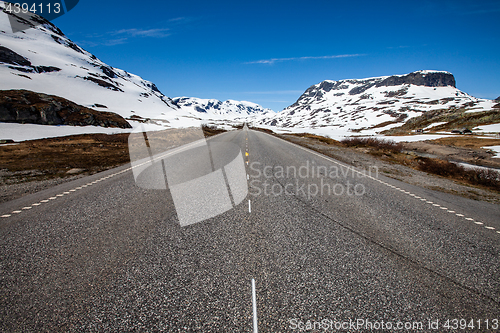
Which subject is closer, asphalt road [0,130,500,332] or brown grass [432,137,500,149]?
asphalt road [0,130,500,332]

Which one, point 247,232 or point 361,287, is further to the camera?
point 247,232

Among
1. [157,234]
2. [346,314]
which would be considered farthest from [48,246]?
[346,314]

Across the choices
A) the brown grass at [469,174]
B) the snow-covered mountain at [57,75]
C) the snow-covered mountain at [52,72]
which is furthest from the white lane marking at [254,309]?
the snow-covered mountain at [52,72]

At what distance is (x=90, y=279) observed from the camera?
10.6ft

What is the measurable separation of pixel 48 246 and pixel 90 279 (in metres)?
1.63

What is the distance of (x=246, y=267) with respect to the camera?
356 centimetres

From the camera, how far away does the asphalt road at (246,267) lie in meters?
2.67

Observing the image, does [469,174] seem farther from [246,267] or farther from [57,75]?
[57,75]

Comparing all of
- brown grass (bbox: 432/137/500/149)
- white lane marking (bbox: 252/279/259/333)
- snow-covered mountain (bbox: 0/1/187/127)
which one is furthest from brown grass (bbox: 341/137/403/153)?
snow-covered mountain (bbox: 0/1/187/127)

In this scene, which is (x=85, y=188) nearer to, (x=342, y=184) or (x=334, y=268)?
(x=334, y=268)

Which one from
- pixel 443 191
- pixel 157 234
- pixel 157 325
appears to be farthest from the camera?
pixel 443 191

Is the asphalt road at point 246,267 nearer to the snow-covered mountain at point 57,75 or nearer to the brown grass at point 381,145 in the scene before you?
the brown grass at point 381,145

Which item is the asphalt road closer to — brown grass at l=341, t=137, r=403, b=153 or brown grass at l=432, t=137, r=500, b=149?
brown grass at l=341, t=137, r=403, b=153

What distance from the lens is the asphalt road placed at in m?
2.67
